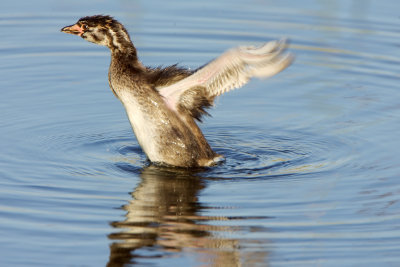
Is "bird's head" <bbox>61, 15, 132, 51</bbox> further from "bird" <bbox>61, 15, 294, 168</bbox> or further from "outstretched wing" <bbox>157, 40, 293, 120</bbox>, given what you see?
"outstretched wing" <bbox>157, 40, 293, 120</bbox>

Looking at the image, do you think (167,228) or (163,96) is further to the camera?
(163,96)

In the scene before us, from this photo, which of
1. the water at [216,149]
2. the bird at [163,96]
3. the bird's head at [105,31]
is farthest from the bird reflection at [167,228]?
the bird's head at [105,31]

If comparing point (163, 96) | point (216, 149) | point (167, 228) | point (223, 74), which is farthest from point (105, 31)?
point (167, 228)

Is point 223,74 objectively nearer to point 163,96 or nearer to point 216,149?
point 163,96

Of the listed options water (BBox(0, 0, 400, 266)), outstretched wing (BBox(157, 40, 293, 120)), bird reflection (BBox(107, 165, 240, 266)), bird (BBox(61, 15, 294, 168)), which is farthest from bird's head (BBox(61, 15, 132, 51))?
bird reflection (BBox(107, 165, 240, 266))

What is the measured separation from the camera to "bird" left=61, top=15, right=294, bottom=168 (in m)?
9.23

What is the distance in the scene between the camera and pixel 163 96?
959 cm

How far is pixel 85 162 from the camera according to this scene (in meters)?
9.66

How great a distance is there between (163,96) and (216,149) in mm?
1244

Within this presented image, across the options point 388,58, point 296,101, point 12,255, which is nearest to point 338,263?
point 12,255

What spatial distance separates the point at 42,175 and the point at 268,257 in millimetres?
3064

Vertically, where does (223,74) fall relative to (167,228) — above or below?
above

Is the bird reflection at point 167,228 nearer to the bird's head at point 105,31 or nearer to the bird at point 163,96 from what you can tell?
the bird at point 163,96

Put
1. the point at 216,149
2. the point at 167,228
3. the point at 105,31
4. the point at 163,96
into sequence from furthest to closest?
1. the point at 216,149
2. the point at 105,31
3. the point at 163,96
4. the point at 167,228
